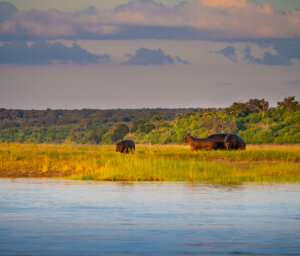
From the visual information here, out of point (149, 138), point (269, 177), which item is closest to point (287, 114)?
point (149, 138)

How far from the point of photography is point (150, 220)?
617 inches

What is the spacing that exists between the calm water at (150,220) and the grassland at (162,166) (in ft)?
10.8

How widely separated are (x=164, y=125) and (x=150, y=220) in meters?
63.2

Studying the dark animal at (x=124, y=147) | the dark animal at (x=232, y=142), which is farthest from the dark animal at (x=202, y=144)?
the dark animal at (x=124, y=147)

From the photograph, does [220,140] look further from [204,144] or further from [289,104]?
[289,104]

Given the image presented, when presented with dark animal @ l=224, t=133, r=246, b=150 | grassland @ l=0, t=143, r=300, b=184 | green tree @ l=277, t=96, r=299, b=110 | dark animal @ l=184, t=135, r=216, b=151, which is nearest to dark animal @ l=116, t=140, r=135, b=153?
grassland @ l=0, t=143, r=300, b=184

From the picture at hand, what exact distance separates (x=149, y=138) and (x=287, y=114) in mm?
15914

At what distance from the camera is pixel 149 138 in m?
72.6

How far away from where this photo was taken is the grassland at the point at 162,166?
27078 mm

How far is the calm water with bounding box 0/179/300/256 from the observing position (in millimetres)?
12383

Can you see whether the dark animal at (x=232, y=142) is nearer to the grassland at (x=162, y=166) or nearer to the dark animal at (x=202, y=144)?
the dark animal at (x=202, y=144)

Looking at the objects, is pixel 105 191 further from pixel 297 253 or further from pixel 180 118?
pixel 180 118

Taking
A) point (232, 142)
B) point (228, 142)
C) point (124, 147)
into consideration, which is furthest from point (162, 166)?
point (232, 142)

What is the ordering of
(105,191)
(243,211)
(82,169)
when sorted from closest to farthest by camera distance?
(243,211) → (105,191) → (82,169)
